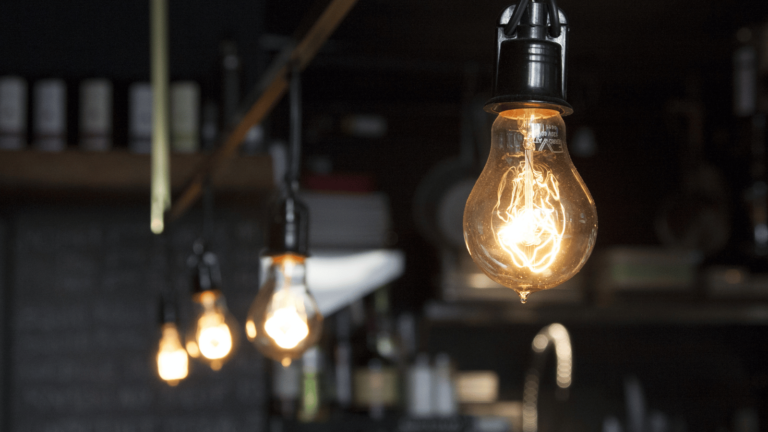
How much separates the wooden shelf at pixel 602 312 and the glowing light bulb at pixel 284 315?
1.84m

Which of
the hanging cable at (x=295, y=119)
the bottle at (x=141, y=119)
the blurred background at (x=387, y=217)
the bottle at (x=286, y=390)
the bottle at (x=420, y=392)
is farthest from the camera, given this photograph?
the bottle at (x=420, y=392)

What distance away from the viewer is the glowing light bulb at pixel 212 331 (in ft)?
3.57

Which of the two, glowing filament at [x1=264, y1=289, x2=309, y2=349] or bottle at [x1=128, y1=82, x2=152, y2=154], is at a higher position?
bottle at [x1=128, y1=82, x2=152, y2=154]

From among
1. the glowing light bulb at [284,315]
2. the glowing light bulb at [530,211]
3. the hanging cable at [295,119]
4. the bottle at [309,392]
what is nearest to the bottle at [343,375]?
the bottle at [309,392]

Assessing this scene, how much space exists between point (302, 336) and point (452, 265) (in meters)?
1.94

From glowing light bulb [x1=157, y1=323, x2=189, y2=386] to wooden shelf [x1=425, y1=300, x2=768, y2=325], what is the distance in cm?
160

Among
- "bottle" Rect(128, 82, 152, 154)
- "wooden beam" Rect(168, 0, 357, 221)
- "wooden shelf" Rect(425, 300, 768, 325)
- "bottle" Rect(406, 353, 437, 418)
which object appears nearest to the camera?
"wooden beam" Rect(168, 0, 357, 221)

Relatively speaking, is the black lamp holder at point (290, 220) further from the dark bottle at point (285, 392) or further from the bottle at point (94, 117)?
the dark bottle at point (285, 392)

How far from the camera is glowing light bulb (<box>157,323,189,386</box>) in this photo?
1.12 metres


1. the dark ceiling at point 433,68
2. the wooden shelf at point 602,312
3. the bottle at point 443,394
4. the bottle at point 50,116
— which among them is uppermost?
the dark ceiling at point 433,68

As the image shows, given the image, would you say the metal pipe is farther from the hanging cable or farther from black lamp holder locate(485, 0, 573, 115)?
black lamp holder locate(485, 0, 573, 115)

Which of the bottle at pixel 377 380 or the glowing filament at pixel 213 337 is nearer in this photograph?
the glowing filament at pixel 213 337

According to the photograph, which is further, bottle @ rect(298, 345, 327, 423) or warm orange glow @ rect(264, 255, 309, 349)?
bottle @ rect(298, 345, 327, 423)

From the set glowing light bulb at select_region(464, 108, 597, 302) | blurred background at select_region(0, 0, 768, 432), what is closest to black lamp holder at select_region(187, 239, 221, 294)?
glowing light bulb at select_region(464, 108, 597, 302)
